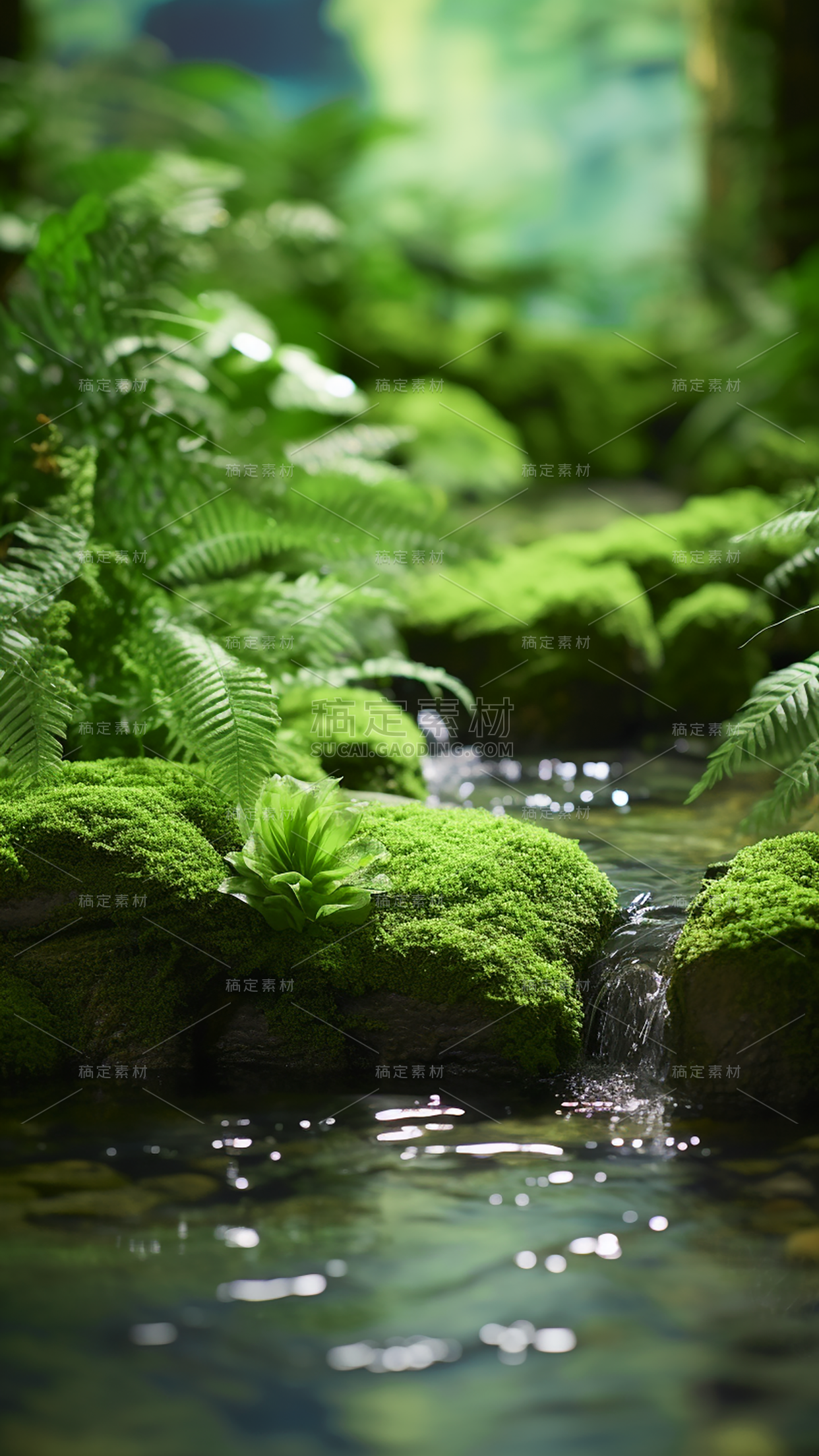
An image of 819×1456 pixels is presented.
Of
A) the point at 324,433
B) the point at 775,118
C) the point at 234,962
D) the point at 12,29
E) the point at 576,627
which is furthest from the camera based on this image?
the point at 775,118

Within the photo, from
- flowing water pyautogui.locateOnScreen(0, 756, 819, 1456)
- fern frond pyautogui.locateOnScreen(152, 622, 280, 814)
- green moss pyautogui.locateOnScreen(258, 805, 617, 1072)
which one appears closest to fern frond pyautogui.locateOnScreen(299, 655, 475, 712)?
fern frond pyautogui.locateOnScreen(152, 622, 280, 814)

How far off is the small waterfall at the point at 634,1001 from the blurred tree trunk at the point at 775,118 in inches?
329

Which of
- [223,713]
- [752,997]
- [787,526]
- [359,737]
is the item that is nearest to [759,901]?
[752,997]

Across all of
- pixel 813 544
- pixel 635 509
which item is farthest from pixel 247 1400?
pixel 635 509

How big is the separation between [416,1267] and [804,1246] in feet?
2.51

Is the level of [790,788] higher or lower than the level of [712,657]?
lower

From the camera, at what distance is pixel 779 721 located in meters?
3.23

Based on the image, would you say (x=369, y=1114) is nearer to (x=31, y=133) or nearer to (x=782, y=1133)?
(x=782, y=1133)

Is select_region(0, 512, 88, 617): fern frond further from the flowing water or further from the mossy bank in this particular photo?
the flowing water

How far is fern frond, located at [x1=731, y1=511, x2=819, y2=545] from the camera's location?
3.42m

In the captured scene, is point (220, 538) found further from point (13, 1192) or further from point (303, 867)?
point (13, 1192)

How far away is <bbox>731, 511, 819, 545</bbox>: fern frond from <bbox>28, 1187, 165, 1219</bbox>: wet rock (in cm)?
247

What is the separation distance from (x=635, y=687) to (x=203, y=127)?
19.4ft

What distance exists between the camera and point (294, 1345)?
1.91 m
